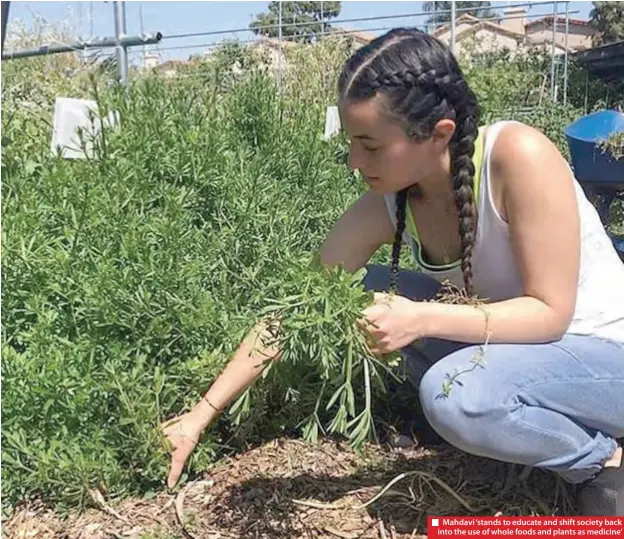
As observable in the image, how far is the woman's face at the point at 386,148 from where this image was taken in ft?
5.23

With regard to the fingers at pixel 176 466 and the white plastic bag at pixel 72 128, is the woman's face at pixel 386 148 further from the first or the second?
the white plastic bag at pixel 72 128

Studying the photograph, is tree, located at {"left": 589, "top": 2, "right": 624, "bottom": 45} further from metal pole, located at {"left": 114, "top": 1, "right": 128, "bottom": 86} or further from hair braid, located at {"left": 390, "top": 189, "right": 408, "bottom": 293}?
hair braid, located at {"left": 390, "top": 189, "right": 408, "bottom": 293}

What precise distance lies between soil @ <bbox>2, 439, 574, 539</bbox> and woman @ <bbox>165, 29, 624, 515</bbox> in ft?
0.61

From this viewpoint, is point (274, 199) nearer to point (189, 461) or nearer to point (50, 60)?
point (189, 461)

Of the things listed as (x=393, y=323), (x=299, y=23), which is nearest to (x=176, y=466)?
(x=393, y=323)

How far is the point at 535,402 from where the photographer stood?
1.61m

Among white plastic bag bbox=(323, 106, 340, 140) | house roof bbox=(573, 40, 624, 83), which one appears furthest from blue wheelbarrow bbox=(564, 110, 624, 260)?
house roof bbox=(573, 40, 624, 83)

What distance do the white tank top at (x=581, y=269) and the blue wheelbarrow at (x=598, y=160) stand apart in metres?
2.72

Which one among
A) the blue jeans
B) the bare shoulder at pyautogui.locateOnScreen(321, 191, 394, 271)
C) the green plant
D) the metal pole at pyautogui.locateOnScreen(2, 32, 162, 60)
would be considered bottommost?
the blue jeans

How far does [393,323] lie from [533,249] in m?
0.32

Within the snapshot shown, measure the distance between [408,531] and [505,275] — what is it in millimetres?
588

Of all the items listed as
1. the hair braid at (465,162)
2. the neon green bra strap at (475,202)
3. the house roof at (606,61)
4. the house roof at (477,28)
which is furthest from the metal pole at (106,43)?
the house roof at (477,28)

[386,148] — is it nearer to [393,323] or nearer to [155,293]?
[393,323]

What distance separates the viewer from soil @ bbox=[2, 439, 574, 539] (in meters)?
1.78
